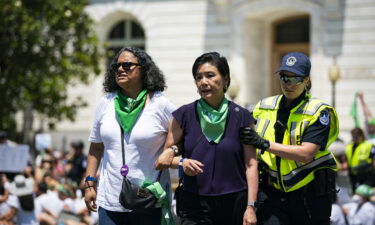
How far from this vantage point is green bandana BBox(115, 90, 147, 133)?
16.6 ft

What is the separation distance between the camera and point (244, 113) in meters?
4.80

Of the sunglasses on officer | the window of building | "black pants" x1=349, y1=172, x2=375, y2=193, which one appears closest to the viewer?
the sunglasses on officer

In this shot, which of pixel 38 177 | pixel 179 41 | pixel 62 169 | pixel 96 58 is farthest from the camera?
pixel 179 41

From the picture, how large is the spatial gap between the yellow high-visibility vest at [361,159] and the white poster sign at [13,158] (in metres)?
5.41

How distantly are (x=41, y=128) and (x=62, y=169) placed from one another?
856 centimetres

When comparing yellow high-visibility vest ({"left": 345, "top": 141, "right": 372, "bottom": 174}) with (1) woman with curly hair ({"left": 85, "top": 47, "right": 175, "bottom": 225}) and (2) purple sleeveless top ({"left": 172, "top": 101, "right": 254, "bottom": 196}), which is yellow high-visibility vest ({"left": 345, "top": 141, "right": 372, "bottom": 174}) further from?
(2) purple sleeveless top ({"left": 172, "top": 101, "right": 254, "bottom": 196})

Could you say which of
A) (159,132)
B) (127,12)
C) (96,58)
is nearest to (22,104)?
(96,58)

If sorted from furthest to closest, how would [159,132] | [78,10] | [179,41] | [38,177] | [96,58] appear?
[179,41] → [96,58] → [78,10] → [38,177] → [159,132]

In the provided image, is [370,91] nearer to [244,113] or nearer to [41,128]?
[41,128]

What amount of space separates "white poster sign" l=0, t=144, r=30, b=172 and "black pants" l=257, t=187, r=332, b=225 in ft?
24.1

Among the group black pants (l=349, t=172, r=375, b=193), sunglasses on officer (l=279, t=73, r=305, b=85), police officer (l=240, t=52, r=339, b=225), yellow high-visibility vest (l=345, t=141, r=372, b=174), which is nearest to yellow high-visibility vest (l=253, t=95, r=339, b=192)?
police officer (l=240, t=52, r=339, b=225)

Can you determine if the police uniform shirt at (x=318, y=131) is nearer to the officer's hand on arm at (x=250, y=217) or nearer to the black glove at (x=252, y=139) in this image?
the black glove at (x=252, y=139)

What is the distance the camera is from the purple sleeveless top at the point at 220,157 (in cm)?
470

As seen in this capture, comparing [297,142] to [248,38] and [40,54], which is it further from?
[248,38]
